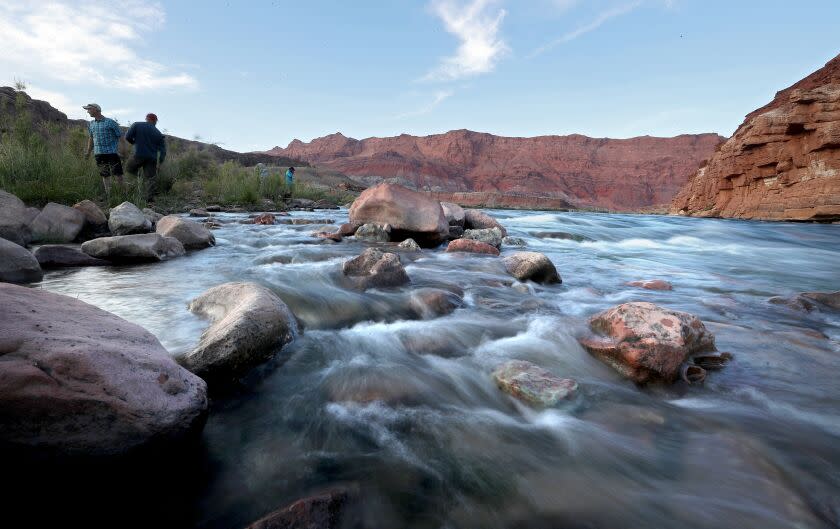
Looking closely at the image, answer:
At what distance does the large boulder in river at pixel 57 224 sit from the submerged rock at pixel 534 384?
214 inches

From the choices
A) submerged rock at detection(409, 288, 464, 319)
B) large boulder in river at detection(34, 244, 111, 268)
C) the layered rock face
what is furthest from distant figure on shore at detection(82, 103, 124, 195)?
the layered rock face

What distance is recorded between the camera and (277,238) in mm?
6551

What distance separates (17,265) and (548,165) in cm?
8715

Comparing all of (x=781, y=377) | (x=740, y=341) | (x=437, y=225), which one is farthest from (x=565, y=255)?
(x=781, y=377)

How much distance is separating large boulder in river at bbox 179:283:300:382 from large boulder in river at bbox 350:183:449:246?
154 inches

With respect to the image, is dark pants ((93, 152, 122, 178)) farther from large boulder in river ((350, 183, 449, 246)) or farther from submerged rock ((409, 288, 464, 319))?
submerged rock ((409, 288, 464, 319))

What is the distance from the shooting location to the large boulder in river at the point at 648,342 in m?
2.04

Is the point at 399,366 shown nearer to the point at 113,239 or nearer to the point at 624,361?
the point at 624,361

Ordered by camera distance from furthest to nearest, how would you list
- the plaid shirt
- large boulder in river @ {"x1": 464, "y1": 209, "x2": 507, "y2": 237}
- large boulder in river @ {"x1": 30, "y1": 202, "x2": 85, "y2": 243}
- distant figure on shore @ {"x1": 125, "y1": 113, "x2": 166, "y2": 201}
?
distant figure on shore @ {"x1": 125, "y1": 113, "x2": 166, "y2": 201}
large boulder in river @ {"x1": 464, "y1": 209, "x2": 507, "y2": 237}
the plaid shirt
large boulder in river @ {"x1": 30, "y1": 202, "x2": 85, "y2": 243}

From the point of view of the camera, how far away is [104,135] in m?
7.02

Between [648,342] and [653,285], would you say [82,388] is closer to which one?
[648,342]

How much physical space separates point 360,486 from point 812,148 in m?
26.0

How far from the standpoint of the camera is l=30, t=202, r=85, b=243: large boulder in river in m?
4.59

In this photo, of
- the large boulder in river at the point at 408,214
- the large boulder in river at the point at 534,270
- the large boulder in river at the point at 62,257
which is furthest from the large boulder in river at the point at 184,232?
the large boulder in river at the point at 534,270
